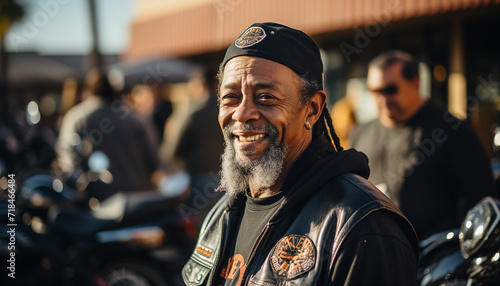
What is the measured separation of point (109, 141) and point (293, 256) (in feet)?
13.3

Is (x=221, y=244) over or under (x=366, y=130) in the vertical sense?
under

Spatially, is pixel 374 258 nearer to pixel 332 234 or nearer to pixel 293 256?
pixel 332 234

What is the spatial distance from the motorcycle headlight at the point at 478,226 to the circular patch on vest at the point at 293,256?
1038mm

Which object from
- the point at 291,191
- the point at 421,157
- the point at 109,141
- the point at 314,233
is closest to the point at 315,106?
the point at 291,191

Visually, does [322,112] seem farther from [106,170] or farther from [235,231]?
[106,170]

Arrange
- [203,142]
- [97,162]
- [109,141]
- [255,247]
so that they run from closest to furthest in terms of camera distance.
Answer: [255,247] < [97,162] < [109,141] < [203,142]

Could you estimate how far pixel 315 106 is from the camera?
2.13m

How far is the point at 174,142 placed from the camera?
6.32 metres

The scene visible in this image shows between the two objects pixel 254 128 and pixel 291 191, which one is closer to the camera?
pixel 291 191

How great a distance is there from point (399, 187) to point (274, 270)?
2141mm

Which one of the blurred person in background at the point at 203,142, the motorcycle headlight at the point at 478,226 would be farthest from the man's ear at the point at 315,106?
the blurred person in background at the point at 203,142

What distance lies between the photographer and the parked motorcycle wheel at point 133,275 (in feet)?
16.0

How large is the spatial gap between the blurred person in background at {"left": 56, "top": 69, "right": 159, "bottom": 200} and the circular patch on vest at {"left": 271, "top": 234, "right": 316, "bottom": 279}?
389 centimetres

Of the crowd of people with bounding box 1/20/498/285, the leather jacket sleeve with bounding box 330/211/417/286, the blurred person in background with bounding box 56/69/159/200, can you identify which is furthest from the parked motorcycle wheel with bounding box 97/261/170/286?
the leather jacket sleeve with bounding box 330/211/417/286
